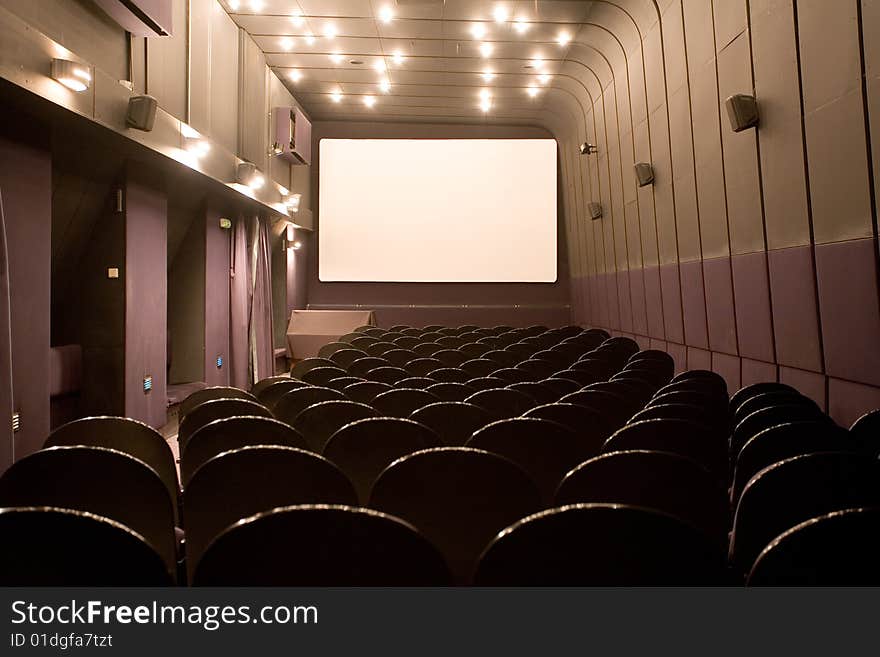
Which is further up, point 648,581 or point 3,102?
point 3,102

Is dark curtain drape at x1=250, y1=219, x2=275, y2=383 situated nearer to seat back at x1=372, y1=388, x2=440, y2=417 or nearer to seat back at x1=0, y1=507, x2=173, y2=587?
seat back at x1=372, y1=388, x2=440, y2=417

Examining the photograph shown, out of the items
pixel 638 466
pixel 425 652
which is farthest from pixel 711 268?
pixel 425 652

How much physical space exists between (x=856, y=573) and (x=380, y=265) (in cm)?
1612

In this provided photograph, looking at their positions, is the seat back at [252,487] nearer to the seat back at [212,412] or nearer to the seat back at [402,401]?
the seat back at [212,412]

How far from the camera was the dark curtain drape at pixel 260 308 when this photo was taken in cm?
1194

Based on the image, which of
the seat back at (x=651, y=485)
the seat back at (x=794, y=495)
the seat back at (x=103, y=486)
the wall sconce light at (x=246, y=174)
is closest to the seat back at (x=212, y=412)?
the seat back at (x=103, y=486)

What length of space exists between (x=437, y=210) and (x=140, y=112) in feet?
36.1

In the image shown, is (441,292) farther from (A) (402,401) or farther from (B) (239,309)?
(A) (402,401)

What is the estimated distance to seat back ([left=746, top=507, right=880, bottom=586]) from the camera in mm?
1538

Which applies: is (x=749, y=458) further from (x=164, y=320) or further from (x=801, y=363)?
(x=164, y=320)

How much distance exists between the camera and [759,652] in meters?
1.41

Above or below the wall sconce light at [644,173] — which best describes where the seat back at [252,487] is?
below

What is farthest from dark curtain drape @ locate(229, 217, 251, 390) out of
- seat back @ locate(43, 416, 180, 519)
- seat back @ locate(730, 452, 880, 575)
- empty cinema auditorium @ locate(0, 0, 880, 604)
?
seat back @ locate(730, 452, 880, 575)

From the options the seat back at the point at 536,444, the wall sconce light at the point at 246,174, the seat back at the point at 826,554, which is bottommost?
the seat back at the point at 826,554
